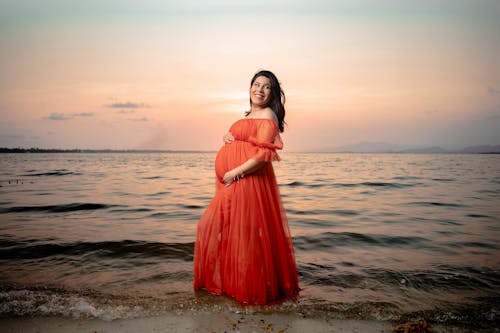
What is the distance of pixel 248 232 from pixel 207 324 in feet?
3.11

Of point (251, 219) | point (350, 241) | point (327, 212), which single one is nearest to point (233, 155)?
point (251, 219)

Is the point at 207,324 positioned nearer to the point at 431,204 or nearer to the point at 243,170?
the point at 243,170

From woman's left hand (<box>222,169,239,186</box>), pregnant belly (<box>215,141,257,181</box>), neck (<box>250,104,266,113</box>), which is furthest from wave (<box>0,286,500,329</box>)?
neck (<box>250,104,266,113</box>)

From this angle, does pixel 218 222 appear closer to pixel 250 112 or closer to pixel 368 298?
pixel 250 112

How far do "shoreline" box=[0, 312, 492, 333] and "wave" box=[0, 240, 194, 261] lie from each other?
2.64 metres

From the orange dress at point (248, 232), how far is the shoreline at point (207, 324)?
33cm

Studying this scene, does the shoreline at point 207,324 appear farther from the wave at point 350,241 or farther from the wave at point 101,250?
the wave at point 350,241

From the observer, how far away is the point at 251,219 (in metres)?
3.61

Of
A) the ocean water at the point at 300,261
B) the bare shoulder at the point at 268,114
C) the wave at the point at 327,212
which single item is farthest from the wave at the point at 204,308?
the wave at the point at 327,212

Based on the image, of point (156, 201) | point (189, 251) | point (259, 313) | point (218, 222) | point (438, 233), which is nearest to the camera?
point (259, 313)

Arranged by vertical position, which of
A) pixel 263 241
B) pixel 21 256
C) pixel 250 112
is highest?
pixel 250 112

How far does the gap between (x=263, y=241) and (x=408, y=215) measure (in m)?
8.19

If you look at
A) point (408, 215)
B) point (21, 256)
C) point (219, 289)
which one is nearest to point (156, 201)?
point (21, 256)

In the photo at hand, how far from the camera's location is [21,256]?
19.9 feet
